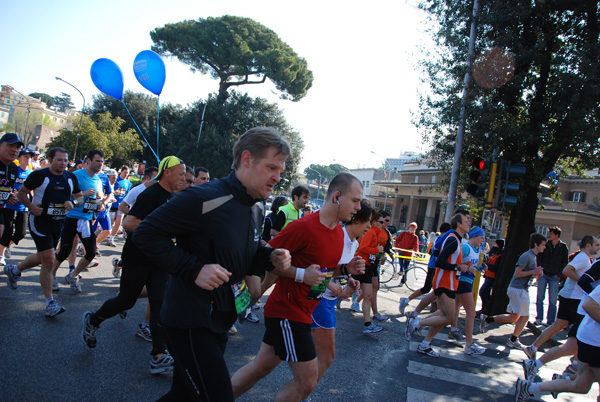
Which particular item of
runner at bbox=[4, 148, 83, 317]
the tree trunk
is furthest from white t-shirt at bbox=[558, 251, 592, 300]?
runner at bbox=[4, 148, 83, 317]

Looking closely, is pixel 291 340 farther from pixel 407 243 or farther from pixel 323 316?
pixel 407 243

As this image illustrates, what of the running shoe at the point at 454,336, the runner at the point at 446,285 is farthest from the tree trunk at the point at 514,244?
the runner at the point at 446,285

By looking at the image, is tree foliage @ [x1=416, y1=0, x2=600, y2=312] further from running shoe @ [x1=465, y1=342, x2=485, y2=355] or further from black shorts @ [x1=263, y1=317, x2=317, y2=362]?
black shorts @ [x1=263, y1=317, x2=317, y2=362]

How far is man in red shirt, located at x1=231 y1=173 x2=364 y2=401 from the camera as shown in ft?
8.95

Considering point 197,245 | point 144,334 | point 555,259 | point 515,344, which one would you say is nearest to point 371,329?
point 515,344

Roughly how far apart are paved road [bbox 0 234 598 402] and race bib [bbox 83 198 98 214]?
49.8 inches

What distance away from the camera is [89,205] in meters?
6.02

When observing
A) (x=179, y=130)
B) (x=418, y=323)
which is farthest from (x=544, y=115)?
(x=179, y=130)

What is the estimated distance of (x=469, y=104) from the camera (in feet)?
31.0

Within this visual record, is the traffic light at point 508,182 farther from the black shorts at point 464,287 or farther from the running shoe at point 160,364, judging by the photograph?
the running shoe at point 160,364

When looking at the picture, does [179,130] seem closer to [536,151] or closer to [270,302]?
[536,151]

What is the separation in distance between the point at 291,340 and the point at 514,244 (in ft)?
27.2

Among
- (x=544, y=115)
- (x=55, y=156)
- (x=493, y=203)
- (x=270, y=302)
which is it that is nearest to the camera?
(x=270, y=302)

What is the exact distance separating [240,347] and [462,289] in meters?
3.55
